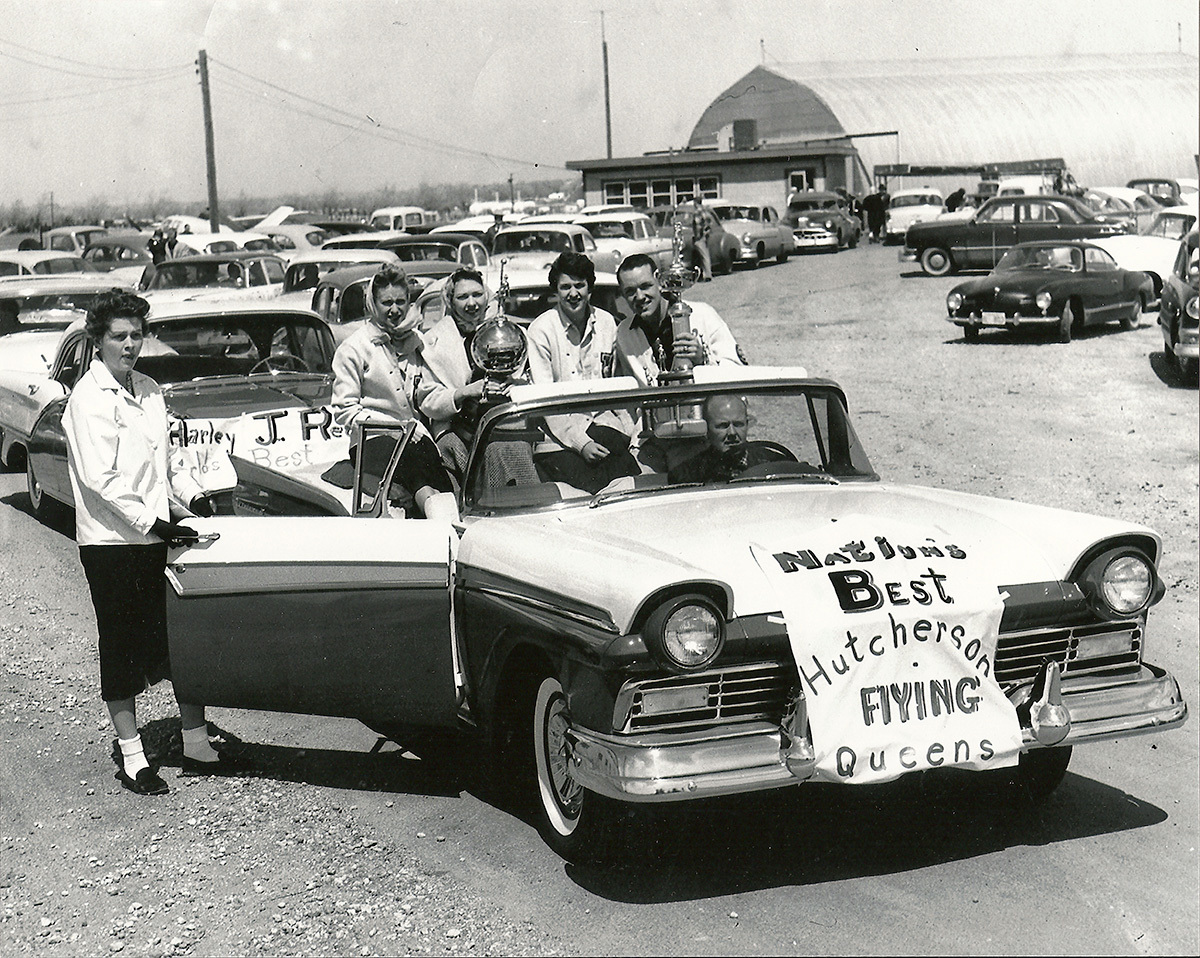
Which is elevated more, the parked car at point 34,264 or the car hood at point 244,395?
the parked car at point 34,264

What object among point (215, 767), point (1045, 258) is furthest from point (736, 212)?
point (215, 767)

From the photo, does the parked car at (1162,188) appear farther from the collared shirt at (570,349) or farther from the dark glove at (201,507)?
the dark glove at (201,507)

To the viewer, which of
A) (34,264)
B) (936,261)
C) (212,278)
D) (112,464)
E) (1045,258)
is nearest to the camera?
(112,464)

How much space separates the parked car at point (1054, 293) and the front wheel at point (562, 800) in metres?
14.3

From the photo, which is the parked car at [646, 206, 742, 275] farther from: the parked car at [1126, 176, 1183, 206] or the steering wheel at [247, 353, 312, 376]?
the steering wheel at [247, 353, 312, 376]

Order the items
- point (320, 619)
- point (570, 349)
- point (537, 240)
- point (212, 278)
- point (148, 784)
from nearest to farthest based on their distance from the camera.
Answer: point (320, 619), point (148, 784), point (570, 349), point (212, 278), point (537, 240)

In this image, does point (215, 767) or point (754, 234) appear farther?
point (754, 234)

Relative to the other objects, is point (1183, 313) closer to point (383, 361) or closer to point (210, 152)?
point (383, 361)

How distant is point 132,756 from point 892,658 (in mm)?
2853

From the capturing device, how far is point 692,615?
4059 millimetres

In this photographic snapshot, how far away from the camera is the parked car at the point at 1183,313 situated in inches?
566

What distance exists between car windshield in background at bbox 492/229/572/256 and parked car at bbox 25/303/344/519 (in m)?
13.2

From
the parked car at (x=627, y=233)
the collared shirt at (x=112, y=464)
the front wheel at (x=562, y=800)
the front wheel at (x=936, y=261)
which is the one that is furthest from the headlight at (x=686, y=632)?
the front wheel at (x=936, y=261)

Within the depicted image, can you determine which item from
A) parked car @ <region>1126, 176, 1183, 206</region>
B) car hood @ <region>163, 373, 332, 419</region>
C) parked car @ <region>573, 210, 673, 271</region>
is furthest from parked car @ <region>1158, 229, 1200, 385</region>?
parked car @ <region>1126, 176, 1183, 206</region>
